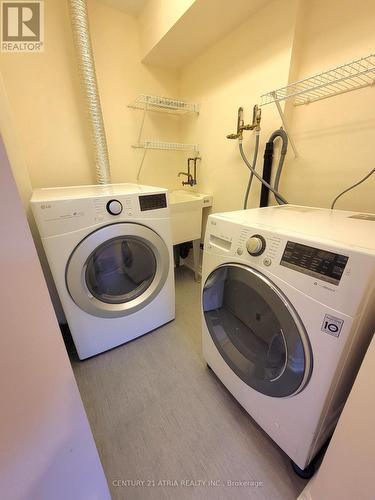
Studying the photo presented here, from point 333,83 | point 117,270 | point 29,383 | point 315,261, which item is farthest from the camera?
point 117,270

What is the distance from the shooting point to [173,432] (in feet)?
3.03

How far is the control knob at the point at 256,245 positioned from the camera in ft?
2.23

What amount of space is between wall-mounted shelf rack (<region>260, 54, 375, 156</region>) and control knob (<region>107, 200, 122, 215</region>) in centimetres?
97

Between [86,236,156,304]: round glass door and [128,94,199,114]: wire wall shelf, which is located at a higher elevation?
[128,94,199,114]: wire wall shelf

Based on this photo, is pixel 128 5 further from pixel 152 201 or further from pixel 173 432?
pixel 173 432

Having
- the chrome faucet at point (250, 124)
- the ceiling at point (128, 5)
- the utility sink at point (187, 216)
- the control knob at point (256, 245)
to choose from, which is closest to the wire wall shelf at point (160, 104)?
the ceiling at point (128, 5)

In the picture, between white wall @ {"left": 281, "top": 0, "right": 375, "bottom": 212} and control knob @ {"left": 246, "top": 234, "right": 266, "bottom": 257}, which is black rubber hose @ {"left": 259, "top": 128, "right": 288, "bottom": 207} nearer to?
white wall @ {"left": 281, "top": 0, "right": 375, "bottom": 212}

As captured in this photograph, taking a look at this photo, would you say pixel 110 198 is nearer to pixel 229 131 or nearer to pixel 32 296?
pixel 32 296

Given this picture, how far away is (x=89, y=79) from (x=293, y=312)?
1.82 m

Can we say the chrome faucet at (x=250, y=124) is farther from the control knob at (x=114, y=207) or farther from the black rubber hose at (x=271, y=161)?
the control knob at (x=114, y=207)

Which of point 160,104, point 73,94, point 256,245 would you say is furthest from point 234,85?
point 256,245

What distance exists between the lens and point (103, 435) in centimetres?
92

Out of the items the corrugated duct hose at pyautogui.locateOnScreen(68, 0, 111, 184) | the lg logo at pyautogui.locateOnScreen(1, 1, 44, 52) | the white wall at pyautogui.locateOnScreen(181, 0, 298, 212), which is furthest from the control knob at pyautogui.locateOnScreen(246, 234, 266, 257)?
the lg logo at pyautogui.locateOnScreen(1, 1, 44, 52)

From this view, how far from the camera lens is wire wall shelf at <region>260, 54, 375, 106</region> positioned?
0.92 m
